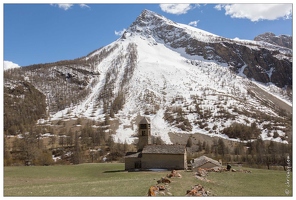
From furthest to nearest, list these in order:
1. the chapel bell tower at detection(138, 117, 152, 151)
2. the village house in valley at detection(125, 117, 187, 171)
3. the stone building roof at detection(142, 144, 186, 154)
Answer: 1. the chapel bell tower at detection(138, 117, 152, 151)
2. the stone building roof at detection(142, 144, 186, 154)
3. the village house in valley at detection(125, 117, 187, 171)

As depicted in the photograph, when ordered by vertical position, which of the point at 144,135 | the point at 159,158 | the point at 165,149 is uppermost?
the point at 144,135

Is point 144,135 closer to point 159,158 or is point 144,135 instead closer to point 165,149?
point 165,149

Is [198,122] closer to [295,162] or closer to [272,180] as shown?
[272,180]

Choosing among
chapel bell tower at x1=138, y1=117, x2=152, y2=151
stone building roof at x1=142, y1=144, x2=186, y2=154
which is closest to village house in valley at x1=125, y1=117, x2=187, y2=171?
stone building roof at x1=142, y1=144, x2=186, y2=154

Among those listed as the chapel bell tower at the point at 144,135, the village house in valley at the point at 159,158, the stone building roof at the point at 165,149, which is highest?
the chapel bell tower at the point at 144,135

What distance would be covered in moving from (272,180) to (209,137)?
127858mm

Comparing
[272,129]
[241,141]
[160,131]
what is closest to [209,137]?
[241,141]

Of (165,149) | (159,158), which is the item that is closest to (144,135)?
(165,149)

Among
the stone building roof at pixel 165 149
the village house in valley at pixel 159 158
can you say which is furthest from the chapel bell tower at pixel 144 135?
the stone building roof at pixel 165 149

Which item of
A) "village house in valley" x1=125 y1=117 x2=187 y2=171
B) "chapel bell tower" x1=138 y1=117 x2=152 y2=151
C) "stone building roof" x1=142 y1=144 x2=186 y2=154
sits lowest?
"village house in valley" x1=125 y1=117 x2=187 y2=171

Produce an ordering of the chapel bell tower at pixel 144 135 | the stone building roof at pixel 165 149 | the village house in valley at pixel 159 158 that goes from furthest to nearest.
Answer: the chapel bell tower at pixel 144 135 < the stone building roof at pixel 165 149 < the village house in valley at pixel 159 158

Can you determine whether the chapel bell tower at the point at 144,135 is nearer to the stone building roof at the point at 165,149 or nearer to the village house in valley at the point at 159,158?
the village house in valley at the point at 159,158

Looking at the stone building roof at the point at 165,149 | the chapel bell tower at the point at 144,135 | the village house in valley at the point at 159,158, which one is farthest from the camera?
the chapel bell tower at the point at 144,135

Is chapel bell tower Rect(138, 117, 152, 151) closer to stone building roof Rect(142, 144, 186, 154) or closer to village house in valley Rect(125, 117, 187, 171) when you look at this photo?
village house in valley Rect(125, 117, 187, 171)
